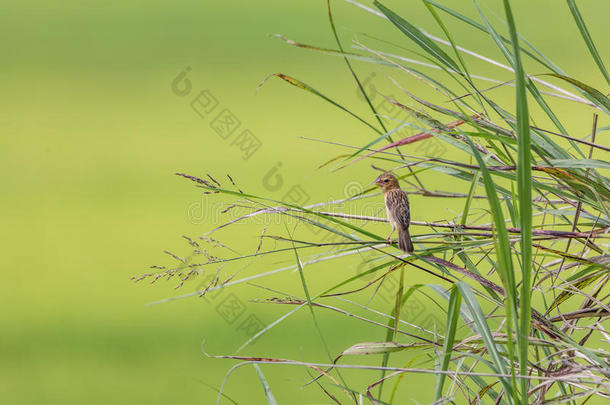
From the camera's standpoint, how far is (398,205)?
158 centimetres

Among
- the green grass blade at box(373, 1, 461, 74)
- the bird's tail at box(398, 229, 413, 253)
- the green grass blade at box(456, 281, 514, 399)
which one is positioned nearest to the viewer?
the green grass blade at box(456, 281, 514, 399)

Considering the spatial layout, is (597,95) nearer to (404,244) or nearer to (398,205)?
(404,244)

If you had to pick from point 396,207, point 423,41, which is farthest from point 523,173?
point 396,207

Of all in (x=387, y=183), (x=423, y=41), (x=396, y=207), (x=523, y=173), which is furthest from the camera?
(x=387, y=183)

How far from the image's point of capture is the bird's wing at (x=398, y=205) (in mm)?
1516

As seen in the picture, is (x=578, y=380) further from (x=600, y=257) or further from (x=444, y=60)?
(x=444, y=60)

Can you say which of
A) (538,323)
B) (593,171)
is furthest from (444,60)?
(538,323)

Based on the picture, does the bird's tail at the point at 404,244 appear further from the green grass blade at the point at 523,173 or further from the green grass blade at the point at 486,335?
the green grass blade at the point at 523,173

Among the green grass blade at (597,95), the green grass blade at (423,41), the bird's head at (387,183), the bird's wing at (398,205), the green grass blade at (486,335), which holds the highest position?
the green grass blade at (423,41)

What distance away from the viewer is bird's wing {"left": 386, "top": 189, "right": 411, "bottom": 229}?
4.97ft

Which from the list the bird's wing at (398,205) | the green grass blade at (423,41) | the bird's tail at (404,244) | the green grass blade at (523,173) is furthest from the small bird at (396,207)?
the green grass blade at (523,173)

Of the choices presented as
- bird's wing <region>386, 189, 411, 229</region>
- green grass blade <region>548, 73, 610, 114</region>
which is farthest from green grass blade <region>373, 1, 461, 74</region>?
bird's wing <region>386, 189, 411, 229</region>

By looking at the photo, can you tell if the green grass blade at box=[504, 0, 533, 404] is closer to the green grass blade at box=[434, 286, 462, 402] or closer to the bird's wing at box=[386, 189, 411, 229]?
the green grass blade at box=[434, 286, 462, 402]

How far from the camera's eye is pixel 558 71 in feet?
3.50
